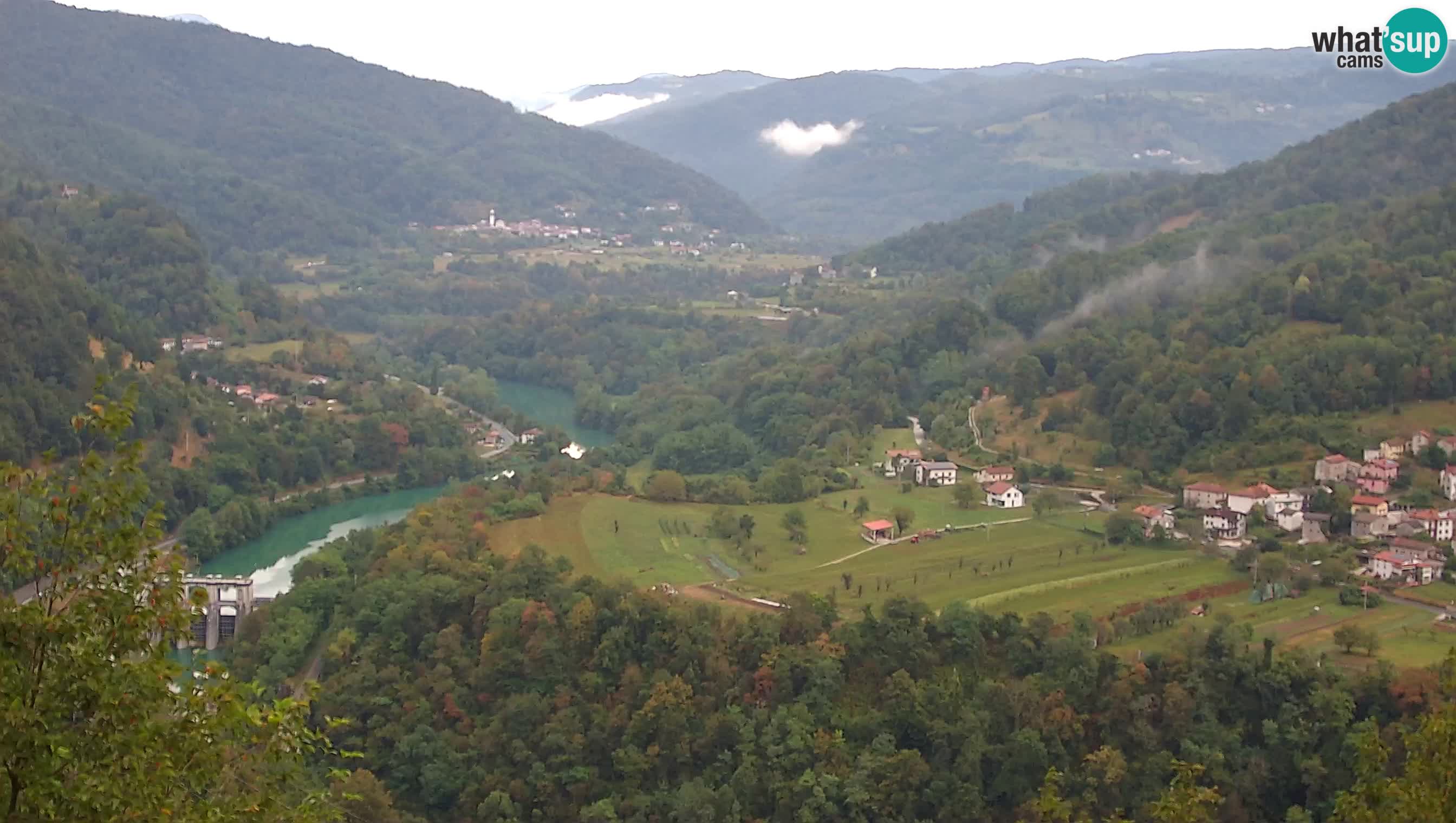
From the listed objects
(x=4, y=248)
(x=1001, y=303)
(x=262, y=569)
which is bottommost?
(x=262, y=569)

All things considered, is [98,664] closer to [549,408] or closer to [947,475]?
[947,475]

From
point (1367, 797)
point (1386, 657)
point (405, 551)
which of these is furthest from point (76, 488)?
point (405, 551)

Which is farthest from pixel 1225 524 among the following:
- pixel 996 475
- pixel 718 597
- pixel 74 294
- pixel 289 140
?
pixel 289 140

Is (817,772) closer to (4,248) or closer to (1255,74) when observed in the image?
(4,248)

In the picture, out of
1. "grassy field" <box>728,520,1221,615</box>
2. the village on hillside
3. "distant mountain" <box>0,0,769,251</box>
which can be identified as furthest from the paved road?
"distant mountain" <box>0,0,769,251</box>

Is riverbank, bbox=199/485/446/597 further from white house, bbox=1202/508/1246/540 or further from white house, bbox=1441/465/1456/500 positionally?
white house, bbox=1441/465/1456/500

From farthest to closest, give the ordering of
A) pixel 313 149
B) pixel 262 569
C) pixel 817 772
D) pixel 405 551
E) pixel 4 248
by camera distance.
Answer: pixel 313 149 < pixel 4 248 < pixel 262 569 < pixel 405 551 < pixel 817 772
